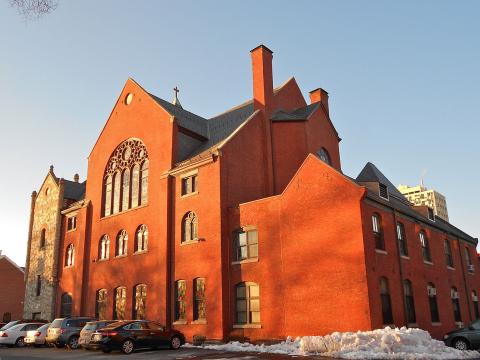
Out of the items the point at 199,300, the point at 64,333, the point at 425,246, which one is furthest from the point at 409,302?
the point at 64,333

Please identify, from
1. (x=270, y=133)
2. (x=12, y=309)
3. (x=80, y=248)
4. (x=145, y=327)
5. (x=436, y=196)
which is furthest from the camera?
(x=436, y=196)

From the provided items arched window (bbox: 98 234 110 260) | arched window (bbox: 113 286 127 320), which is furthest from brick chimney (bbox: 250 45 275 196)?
arched window (bbox: 98 234 110 260)

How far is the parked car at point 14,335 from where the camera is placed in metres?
27.1

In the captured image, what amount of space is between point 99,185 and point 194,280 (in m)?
14.3

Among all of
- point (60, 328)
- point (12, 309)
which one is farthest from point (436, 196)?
point (60, 328)

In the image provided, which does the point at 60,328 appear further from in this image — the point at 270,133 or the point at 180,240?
the point at 270,133

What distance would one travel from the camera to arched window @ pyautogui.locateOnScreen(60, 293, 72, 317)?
3645 centimetres

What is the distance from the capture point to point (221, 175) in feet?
86.3

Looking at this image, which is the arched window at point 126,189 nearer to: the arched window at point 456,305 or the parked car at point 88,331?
the parked car at point 88,331

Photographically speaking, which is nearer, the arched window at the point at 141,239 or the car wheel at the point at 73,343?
the car wheel at the point at 73,343

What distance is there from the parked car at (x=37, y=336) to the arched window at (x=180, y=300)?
7.42 metres

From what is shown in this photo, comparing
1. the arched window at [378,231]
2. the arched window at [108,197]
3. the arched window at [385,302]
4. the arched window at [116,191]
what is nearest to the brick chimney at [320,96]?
the arched window at [378,231]

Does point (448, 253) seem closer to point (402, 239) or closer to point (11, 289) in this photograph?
point (402, 239)

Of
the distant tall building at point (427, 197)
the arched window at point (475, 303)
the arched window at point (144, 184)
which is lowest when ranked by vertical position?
the arched window at point (475, 303)
